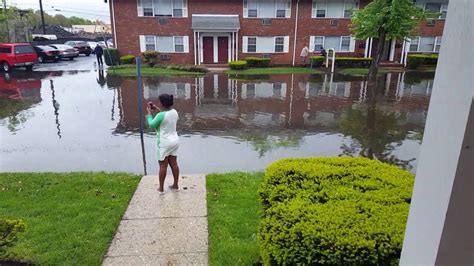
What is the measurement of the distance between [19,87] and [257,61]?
1544cm

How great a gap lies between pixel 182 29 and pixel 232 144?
19.9 meters

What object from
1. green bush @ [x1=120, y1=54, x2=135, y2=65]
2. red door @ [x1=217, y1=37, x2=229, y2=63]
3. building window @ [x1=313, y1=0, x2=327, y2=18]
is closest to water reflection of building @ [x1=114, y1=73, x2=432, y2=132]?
red door @ [x1=217, y1=37, x2=229, y2=63]

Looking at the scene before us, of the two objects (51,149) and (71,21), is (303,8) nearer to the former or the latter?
(51,149)

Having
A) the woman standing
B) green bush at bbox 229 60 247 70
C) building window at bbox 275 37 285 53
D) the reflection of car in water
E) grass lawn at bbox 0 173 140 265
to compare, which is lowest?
the reflection of car in water

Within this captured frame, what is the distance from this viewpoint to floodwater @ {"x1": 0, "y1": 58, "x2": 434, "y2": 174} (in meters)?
7.43

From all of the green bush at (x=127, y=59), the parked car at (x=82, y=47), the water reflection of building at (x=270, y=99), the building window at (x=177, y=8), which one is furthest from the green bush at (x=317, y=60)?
the parked car at (x=82, y=47)

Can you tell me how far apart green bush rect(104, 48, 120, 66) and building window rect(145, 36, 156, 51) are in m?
2.22

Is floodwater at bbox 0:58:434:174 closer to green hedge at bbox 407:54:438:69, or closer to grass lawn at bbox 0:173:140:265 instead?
grass lawn at bbox 0:173:140:265

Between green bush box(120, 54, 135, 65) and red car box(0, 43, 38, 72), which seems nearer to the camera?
red car box(0, 43, 38, 72)

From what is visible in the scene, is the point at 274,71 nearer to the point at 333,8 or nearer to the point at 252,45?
the point at 252,45

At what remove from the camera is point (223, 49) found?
27.1 metres

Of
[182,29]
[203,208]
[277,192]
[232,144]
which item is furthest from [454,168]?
[182,29]

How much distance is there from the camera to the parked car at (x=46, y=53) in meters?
29.7

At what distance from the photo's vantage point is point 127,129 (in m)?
9.72
